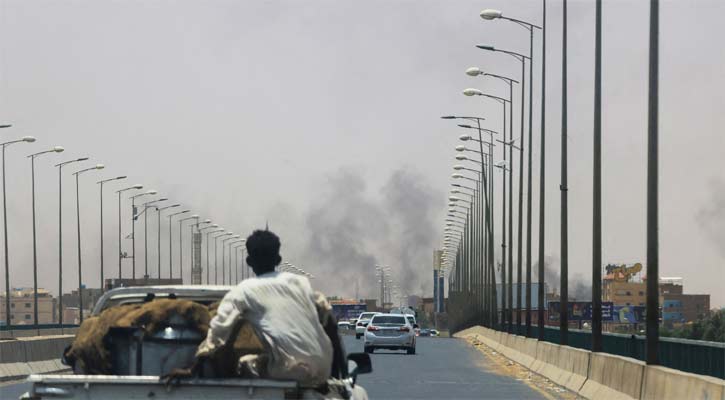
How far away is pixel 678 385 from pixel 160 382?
36.8 ft

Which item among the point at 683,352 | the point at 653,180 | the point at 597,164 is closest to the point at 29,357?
the point at 597,164

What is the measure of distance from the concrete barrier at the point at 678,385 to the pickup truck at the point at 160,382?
7.38 meters

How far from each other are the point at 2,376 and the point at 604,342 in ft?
47.1

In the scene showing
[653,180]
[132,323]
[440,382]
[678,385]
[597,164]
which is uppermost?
[597,164]

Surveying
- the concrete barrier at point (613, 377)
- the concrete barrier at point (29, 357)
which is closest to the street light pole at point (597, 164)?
the concrete barrier at point (613, 377)

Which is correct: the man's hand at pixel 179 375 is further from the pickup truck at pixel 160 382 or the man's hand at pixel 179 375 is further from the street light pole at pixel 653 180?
the street light pole at pixel 653 180

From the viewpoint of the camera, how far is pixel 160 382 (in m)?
10.2

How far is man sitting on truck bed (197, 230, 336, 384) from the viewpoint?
1027cm

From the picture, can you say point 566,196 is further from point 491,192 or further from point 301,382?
point 491,192

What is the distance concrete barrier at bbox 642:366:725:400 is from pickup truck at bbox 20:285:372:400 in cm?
738

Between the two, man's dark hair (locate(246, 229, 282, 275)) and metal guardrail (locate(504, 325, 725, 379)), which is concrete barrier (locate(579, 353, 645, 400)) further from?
man's dark hair (locate(246, 229, 282, 275))

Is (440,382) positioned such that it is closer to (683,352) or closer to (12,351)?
(683,352)

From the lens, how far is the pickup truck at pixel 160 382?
10.2 metres

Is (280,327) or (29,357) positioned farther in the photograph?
(29,357)
